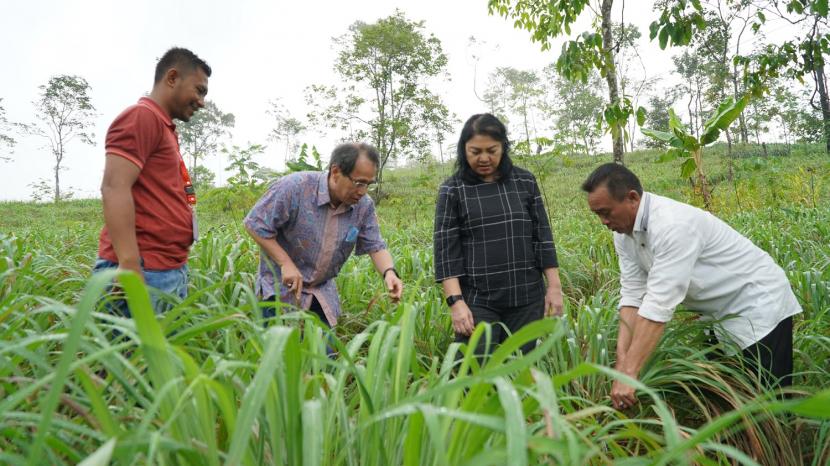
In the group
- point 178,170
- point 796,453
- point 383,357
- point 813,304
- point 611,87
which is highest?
point 611,87

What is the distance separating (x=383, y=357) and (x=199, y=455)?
406mm

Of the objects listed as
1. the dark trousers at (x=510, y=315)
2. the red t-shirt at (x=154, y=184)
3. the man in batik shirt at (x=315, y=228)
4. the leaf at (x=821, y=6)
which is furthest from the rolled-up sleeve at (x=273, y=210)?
the leaf at (x=821, y=6)

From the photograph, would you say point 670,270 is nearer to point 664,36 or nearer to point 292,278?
point 292,278

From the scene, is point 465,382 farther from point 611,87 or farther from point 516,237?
point 611,87

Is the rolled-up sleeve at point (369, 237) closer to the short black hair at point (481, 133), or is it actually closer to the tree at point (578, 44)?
the short black hair at point (481, 133)

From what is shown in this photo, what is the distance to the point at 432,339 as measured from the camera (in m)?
2.69

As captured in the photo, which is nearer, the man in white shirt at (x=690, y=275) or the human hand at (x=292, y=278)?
the man in white shirt at (x=690, y=275)

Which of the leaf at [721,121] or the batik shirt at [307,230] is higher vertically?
the leaf at [721,121]

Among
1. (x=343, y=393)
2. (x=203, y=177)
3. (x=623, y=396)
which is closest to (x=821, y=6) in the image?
(x=623, y=396)

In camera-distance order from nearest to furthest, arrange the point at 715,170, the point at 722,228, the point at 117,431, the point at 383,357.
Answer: the point at 117,431 → the point at 383,357 → the point at 722,228 → the point at 715,170

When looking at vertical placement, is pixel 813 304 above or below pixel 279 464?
below

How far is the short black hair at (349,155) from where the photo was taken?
215 centimetres

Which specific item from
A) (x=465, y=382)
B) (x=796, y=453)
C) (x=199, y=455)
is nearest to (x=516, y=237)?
(x=796, y=453)

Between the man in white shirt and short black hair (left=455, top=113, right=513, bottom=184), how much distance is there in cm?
47
